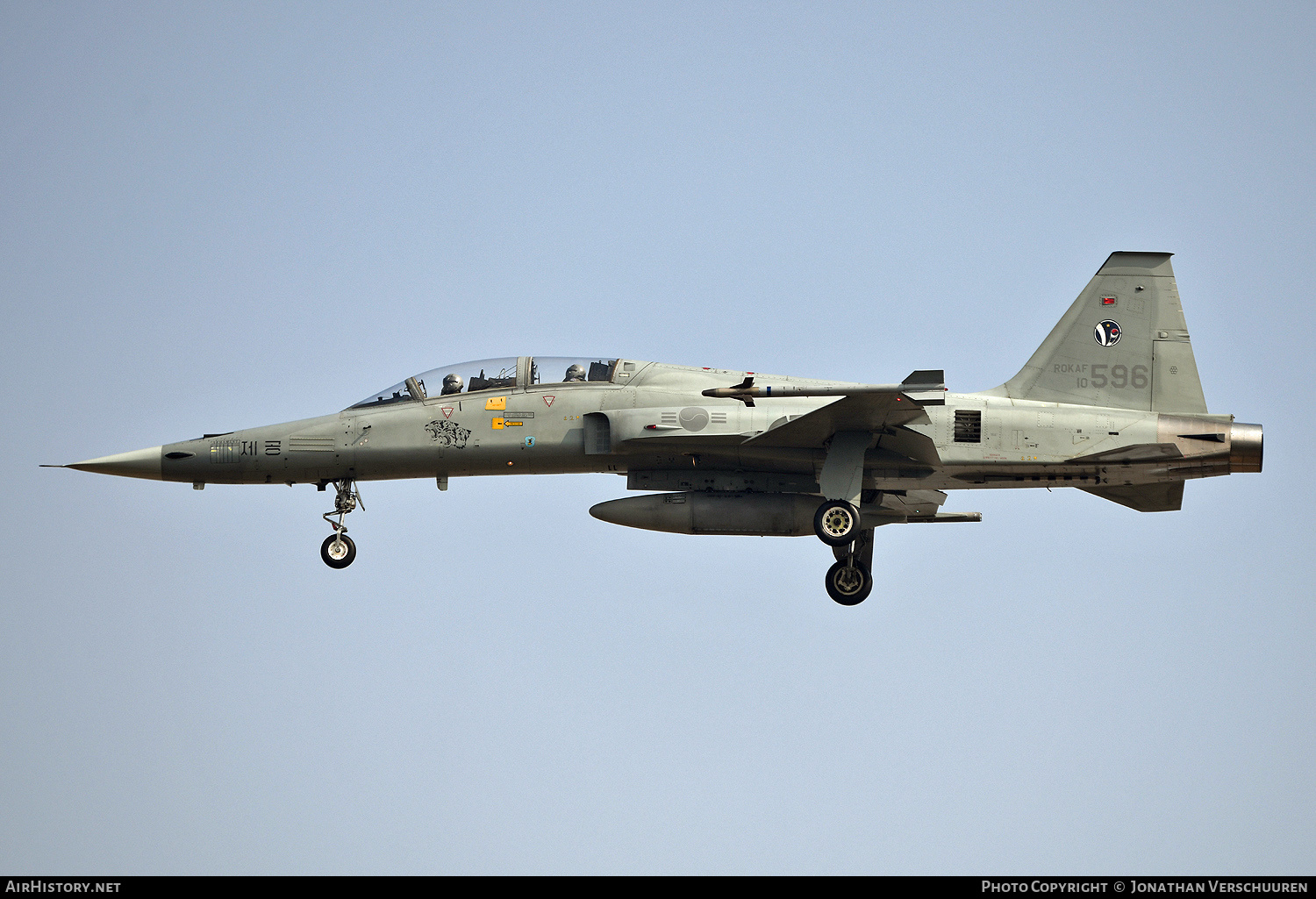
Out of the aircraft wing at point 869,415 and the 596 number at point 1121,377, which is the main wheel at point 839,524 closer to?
the aircraft wing at point 869,415

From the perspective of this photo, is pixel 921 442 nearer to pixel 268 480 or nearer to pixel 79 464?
pixel 268 480

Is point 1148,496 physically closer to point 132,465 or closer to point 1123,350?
point 1123,350

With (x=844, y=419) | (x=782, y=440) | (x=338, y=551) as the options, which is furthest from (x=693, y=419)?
(x=338, y=551)

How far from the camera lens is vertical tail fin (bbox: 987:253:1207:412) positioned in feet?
73.9

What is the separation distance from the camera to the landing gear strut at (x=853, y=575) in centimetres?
2347

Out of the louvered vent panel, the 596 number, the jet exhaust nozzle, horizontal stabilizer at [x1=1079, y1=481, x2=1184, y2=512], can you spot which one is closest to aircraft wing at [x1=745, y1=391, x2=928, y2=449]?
the louvered vent panel

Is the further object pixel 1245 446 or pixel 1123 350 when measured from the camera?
pixel 1123 350

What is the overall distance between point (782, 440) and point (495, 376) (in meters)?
4.86

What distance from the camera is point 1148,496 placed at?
77.4 feet

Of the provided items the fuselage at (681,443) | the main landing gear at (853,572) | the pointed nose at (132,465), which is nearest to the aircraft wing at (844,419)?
the fuselage at (681,443)
